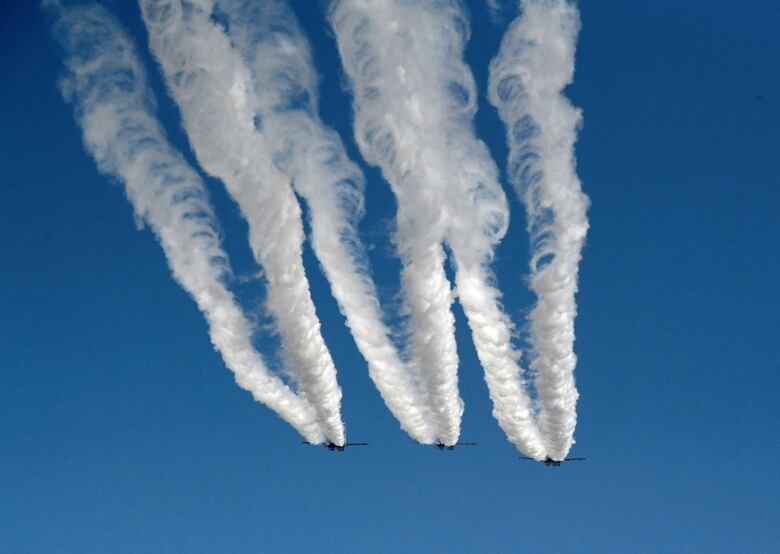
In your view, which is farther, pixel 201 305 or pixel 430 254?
pixel 201 305

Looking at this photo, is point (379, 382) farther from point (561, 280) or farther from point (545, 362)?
point (561, 280)

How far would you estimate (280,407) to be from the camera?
30125 millimetres

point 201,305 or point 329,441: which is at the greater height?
point 201,305

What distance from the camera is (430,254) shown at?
70.1 ft

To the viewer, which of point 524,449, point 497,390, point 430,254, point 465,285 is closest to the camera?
point 430,254

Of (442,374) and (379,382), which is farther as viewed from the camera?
(379,382)

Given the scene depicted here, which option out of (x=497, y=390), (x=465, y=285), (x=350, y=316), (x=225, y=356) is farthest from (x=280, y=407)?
(x=465, y=285)

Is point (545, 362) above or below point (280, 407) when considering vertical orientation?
above

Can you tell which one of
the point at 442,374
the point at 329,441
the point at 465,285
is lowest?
the point at 329,441

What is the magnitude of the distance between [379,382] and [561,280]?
1103cm

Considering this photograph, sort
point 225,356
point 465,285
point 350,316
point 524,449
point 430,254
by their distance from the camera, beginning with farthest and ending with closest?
point 524,449
point 225,356
point 350,316
point 465,285
point 430,254

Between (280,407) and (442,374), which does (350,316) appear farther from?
(280,407)

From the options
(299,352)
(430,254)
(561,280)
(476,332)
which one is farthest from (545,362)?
(299,352)

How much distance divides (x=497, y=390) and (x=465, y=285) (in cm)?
777
